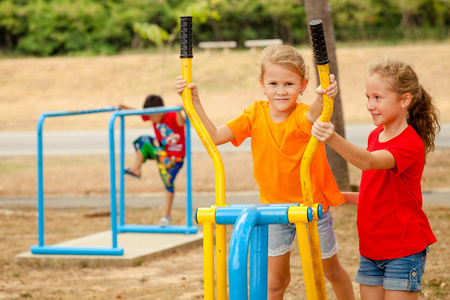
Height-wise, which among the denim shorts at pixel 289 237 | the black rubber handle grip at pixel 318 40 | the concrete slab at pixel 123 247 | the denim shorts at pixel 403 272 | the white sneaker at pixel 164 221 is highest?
the black rubber handle grip at pixel 318 40

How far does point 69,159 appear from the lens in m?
12.4

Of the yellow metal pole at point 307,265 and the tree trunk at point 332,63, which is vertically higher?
the tree trunk at point 332,63

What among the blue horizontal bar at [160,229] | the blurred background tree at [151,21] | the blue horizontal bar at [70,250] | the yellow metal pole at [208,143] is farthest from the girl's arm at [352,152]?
the blurred background tree at [151,21]

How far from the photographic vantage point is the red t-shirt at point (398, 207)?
265cm

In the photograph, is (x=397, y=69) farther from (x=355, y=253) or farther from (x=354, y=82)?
(x=354, y=82)

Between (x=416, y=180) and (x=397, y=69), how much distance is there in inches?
18.4

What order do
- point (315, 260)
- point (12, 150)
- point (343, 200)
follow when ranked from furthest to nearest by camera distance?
point (12, 150) → point (343, 200) → point (315, 260)

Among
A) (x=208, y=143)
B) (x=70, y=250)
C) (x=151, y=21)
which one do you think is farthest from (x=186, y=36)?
(x=151, y=21)

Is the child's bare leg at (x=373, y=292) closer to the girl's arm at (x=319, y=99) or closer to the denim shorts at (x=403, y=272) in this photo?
the denim shorts at (x=403, y=272)

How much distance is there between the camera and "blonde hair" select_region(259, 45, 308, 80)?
9.68 feet

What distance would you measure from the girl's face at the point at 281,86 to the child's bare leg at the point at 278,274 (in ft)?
2.37

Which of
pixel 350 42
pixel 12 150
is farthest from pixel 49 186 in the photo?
pixel 350 42

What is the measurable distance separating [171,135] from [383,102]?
3.97m

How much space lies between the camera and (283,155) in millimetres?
Answer: 2990
